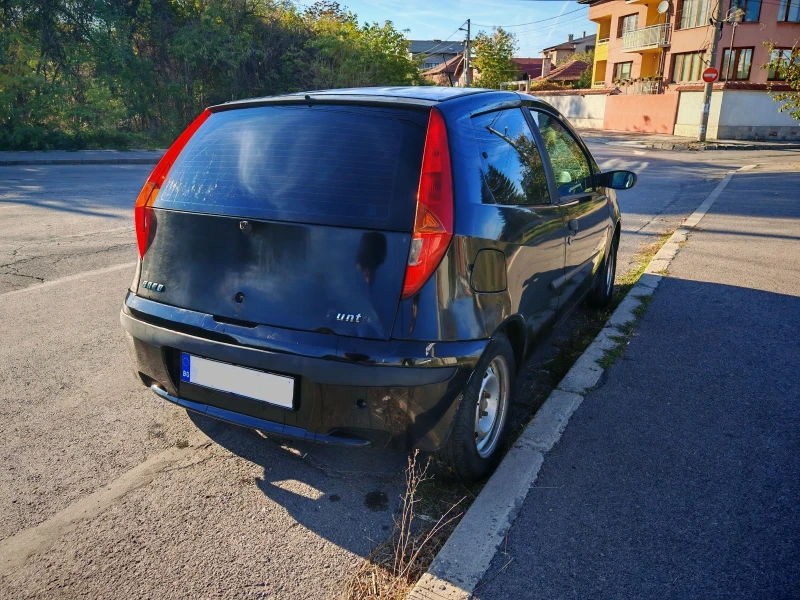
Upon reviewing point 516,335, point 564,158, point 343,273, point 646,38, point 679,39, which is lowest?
point 516,335

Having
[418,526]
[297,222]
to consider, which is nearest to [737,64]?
[297,222]

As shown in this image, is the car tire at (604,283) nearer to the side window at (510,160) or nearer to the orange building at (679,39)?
the side window at (510,160)

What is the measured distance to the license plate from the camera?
8.32 feet

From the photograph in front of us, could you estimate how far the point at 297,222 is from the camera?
2.59 metres

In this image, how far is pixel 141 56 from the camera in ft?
68.9

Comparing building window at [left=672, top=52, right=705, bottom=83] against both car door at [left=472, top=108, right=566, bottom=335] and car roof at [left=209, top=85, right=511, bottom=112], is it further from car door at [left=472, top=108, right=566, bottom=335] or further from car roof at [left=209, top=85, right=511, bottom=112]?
car roof at [left=209, top=85, right=511, bottom=112]

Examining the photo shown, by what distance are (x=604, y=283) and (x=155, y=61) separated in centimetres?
2040

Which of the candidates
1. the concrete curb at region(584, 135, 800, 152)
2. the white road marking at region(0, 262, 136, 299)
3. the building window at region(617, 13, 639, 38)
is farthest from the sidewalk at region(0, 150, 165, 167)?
the building window at region(617, 13, 639, 38)

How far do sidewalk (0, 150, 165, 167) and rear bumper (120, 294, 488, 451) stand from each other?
595 inches

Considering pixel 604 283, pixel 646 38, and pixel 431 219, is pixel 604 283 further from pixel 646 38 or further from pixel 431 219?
pixel 646 38

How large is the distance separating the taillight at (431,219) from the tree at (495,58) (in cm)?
5817

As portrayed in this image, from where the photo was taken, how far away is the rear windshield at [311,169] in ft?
8.39

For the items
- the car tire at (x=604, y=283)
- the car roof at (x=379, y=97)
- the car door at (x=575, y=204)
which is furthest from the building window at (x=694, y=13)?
the car roof at (x=379, y=97)

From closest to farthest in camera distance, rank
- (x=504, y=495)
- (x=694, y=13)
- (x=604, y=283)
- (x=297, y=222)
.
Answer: (x=297, y=222)
(x=504, y=495)
(x=604, y=283)
(x=694, y=13)
